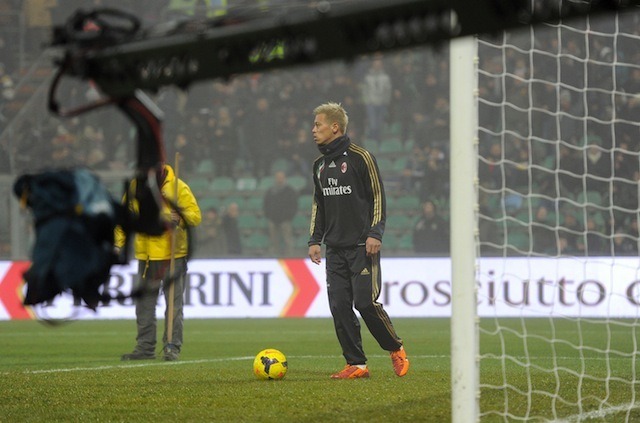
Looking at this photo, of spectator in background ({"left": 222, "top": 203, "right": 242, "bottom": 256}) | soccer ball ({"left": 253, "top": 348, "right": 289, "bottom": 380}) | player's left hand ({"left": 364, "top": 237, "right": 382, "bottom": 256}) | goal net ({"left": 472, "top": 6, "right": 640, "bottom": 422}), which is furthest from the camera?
spectator in background ({"left": 222, "top": 203, "right": 242, "bottom": 256})

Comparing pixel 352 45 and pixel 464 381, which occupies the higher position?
pixel 352 45

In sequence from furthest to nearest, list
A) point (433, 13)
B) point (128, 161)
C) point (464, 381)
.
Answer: point (128, 161)
point (464, 381)
point (433, 13)

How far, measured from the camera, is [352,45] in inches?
146

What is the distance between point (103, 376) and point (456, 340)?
4576 millimetres

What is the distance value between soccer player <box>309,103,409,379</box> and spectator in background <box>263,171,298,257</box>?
12495mm

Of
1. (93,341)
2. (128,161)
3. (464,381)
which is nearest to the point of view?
(464,381)

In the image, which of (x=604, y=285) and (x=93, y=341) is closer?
(x=93, y=341)

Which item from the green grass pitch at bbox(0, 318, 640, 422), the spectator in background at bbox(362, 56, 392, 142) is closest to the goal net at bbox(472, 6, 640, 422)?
the green grass pitch at bbox(0, 318, 640, 422)

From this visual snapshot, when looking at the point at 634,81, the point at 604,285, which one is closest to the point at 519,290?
the point at 604,285

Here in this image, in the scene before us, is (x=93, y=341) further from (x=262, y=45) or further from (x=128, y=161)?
(x=262, y=45)

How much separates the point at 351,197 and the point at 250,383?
1771mm

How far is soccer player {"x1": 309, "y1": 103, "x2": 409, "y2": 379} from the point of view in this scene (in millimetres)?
9867

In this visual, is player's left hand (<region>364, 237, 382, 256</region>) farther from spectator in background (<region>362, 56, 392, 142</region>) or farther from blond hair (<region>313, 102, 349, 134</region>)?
spectator in background (<region>362, 56, 392, 142</region>)

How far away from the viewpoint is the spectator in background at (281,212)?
22672 mm
